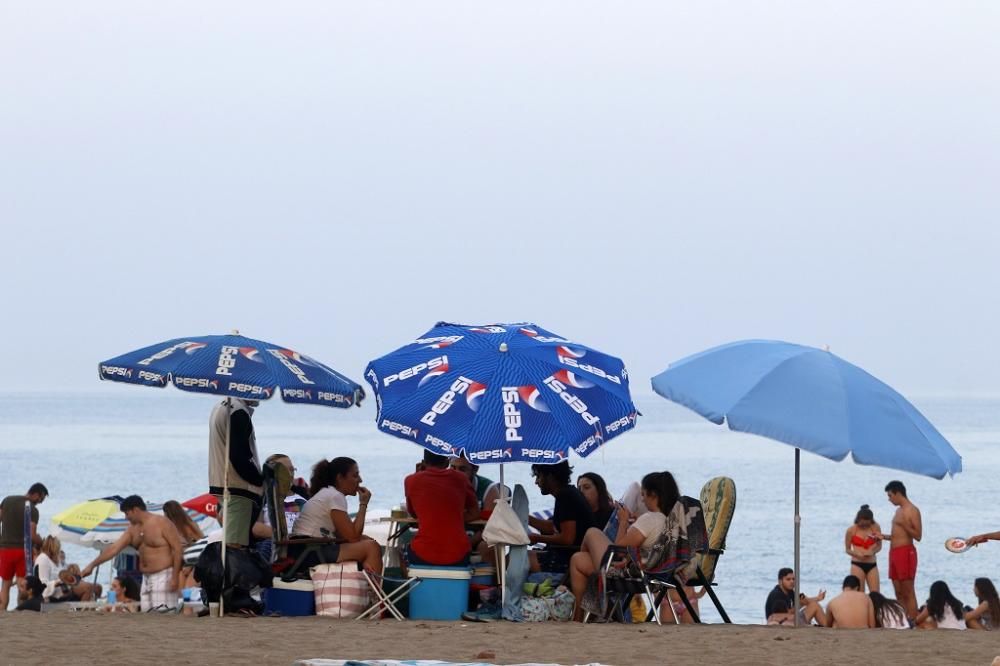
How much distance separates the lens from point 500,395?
895 cm

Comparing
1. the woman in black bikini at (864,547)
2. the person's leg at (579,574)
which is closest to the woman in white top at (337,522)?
the person's leg at (579,574)

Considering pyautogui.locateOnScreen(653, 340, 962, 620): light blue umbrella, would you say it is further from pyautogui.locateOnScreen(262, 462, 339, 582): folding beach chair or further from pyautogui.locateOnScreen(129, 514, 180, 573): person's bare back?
pyautogui.locateOnScreen(129, 514, 180, 573): person's bare back

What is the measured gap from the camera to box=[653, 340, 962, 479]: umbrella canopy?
28.9ft

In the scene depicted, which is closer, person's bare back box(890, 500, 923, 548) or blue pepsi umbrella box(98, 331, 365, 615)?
blue pepsi umbrella box(98, 331, 365, 615)

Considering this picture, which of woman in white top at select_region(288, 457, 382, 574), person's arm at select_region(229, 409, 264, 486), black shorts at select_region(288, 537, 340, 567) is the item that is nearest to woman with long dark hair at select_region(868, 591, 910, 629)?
woman in white top at select_region(288, 457, 382, 574)

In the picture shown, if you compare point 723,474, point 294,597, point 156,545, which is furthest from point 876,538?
point 723,474

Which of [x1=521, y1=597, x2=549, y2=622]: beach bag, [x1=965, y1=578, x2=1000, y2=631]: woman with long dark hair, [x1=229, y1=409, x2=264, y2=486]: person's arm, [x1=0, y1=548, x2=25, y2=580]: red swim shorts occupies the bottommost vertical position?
[x1=965, y1=578, x2=1000, y2=631]: woman with long dark hair

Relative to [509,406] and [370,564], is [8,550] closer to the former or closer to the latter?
[370,564]

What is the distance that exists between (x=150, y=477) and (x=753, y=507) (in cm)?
2137

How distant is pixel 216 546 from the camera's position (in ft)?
30.5

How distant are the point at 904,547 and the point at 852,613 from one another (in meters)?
2.05

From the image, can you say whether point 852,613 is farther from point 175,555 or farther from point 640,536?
point 175,555

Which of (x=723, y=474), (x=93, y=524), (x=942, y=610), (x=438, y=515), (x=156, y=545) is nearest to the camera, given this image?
(x=438, y=515)

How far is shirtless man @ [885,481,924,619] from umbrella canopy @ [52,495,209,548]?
6085 mm
